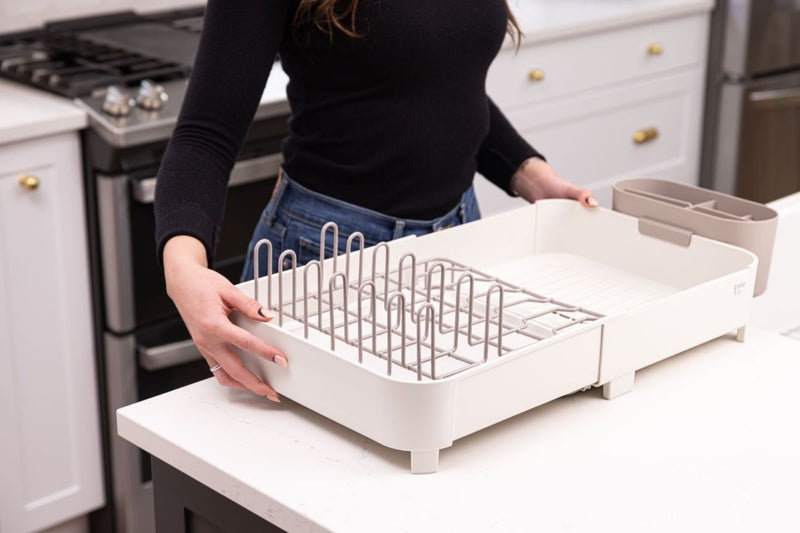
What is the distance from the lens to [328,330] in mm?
1013

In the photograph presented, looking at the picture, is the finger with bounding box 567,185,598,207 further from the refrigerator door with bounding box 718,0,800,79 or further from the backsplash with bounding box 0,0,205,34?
the refrigerator door with bounding box 718,0,800,79

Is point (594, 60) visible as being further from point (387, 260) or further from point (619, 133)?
point (387, 260)

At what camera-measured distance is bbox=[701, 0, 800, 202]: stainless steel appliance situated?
2.91 meters

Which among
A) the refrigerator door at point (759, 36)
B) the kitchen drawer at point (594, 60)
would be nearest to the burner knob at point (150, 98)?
the kitchen drawer at point (594, 60)

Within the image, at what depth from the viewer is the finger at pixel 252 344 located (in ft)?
3.16

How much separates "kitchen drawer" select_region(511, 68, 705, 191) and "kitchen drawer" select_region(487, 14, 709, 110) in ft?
0.11

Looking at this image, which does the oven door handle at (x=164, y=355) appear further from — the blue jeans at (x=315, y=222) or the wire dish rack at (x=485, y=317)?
the wire dish rack at (x=485, y=317)

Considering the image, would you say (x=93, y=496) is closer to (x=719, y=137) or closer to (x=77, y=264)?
(x=77, y=264)

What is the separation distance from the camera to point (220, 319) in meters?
0.98

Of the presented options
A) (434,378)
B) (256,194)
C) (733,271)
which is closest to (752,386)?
(733,271)

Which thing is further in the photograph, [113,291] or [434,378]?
[113,291]

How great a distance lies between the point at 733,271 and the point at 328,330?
1.45 feet

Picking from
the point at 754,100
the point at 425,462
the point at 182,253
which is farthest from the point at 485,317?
the point at 754,100

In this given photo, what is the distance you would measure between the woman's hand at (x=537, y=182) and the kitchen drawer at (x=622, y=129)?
105cm
